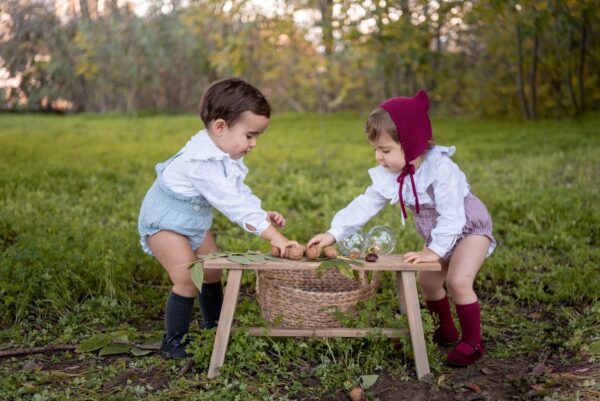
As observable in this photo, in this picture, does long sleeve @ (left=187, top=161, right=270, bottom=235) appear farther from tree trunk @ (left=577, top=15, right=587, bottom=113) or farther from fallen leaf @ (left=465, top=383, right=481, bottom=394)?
tree trunk @ (left=577, top=15, right=587, bottom=113)

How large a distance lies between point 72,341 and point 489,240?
87.0 inches

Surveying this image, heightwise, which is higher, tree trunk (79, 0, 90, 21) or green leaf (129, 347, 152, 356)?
tree trunk (79, 0, 90, 21)

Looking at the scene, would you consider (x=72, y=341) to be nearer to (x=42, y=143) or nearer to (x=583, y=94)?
(x=42, y=143)

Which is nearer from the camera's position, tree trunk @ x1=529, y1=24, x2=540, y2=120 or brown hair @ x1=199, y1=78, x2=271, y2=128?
brown hair @ x1=199, y1=78, x2=271, y2=128

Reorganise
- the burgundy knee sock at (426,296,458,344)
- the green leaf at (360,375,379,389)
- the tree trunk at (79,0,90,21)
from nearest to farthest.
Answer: the green leaf at (360,375,379,389)
the burgundy knee sock at (426,296,458,344)
the tree trunk at (79,0,90,21)

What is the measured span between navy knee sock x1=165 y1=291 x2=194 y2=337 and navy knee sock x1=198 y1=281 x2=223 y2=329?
27 centimetres

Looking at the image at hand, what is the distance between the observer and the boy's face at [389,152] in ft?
10.5

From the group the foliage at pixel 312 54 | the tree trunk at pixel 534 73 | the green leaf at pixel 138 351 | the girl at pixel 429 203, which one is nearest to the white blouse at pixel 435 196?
the girl at pixel 429 203

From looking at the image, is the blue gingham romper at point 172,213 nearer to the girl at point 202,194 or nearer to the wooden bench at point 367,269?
the girl at point 202,194

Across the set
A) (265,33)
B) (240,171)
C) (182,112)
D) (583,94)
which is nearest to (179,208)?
(240,171)

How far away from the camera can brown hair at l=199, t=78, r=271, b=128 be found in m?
3.25

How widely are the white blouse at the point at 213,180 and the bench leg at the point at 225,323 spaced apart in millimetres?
253

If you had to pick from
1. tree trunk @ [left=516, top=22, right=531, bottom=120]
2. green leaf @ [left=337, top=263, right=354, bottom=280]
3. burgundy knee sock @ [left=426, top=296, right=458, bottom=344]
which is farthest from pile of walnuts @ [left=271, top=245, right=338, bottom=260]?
tree trunk @ [left=516, top=22, right=531, bottom=120]

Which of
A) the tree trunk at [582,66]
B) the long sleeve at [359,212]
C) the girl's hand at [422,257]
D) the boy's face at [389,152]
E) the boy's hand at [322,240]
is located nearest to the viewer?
the girl's hand at [422,257]
